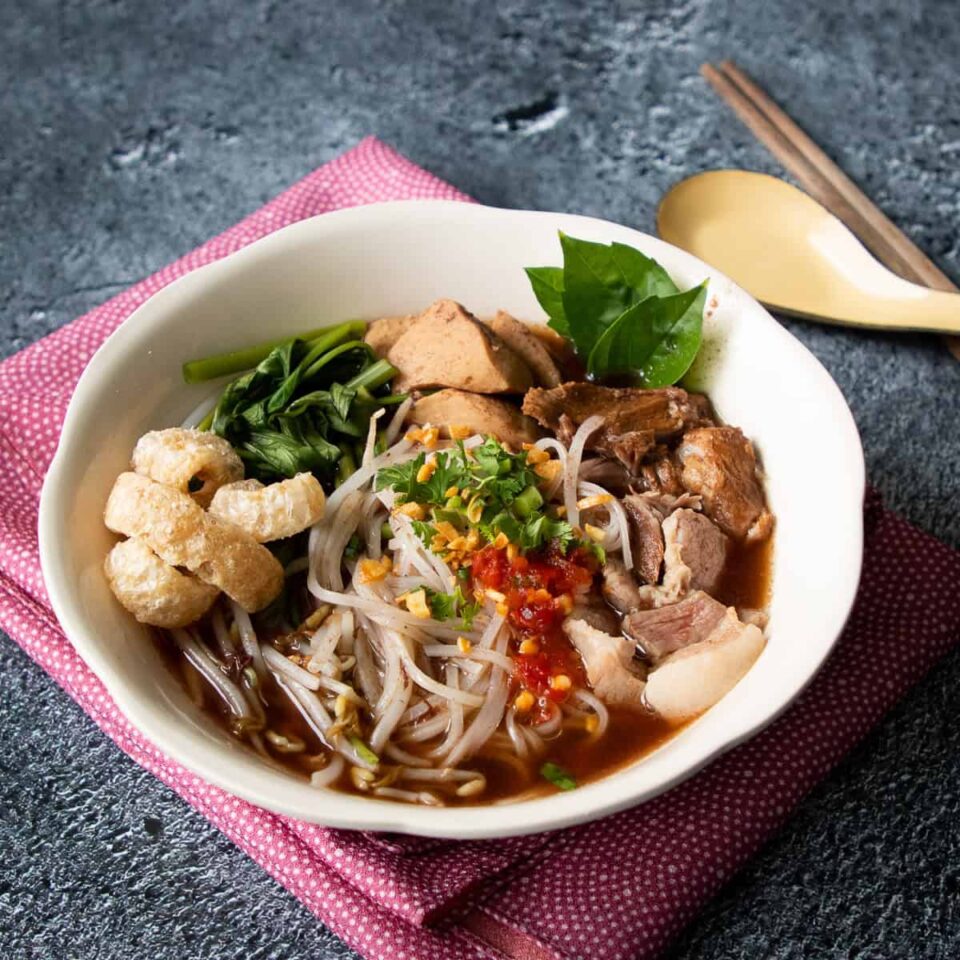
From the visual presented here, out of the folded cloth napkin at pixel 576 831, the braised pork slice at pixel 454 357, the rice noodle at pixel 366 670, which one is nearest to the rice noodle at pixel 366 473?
the braised pork slice at pixel 454 357

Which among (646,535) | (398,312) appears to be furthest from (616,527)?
(398,312)

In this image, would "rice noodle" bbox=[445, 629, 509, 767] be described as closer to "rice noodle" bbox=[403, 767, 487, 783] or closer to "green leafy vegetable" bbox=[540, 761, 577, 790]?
"rice noodle" bbox=[403, 767, 487, 783]

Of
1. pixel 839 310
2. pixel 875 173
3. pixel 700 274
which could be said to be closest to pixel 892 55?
pixel 875 173

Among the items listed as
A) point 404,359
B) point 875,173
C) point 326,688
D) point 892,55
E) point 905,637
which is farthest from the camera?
point 892,55

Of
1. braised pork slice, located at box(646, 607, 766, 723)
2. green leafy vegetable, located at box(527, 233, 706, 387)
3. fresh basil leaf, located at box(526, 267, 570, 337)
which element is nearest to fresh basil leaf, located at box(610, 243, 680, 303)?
green leafy vegetable, located at box(527, 233, 706, 387)

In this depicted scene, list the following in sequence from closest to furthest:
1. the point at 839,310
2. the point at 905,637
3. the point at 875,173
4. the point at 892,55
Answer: the point at 905,637, the point at 839,310, the point at 875,173, the point at 892,55

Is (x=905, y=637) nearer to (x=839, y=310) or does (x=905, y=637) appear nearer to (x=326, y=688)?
(x=839, y=310)

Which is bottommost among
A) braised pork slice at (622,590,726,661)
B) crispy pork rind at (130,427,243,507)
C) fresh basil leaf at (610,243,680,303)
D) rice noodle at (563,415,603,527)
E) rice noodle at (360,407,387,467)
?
braised pork slice at (622,590,726,661)
